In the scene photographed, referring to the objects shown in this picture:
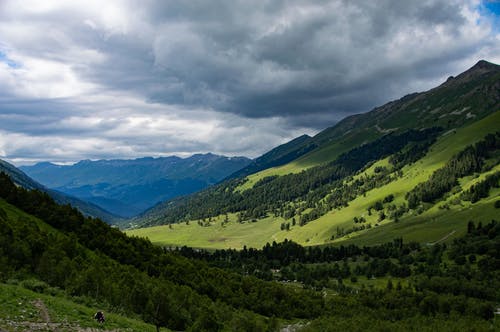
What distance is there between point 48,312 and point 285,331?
237 feet

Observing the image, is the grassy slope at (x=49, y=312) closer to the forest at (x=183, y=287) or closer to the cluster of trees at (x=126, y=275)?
the forest at (x=183, y=287)

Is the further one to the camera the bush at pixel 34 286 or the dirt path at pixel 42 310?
the bush at pixel 34 286

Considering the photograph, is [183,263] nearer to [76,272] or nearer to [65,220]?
[65,220]

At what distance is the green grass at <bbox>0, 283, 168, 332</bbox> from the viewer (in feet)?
122

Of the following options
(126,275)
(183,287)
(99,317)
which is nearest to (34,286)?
(99,317)

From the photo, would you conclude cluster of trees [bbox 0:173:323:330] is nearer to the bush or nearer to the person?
the bush

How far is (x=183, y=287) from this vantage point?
304 ft

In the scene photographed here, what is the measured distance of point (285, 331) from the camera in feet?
339

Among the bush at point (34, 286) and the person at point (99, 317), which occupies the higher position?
the bush at point (34, 286)

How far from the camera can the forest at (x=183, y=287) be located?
210ft

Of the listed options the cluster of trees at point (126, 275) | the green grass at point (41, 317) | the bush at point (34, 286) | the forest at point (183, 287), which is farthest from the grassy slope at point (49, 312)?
the cluster of trees at point (126, 275)

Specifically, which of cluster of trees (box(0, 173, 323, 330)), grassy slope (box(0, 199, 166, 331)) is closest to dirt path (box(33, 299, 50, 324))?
grassy slope (box(0, 199, 166, 331))

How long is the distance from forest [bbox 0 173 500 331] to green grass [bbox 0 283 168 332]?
8044 millimetres

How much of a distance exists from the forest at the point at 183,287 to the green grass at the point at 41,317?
804 centimetres
